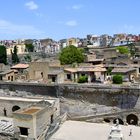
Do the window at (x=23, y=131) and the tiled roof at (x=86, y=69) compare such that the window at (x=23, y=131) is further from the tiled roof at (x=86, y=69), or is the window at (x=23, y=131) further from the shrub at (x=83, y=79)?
the tiled roof at (x=86, y=69)

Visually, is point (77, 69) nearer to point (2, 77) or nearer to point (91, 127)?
point (2, 77)

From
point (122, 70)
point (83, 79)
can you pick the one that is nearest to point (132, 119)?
point (83, 79)

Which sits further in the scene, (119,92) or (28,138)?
(119,92)

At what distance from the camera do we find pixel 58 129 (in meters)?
19.9

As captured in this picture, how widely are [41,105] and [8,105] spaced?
5106 millimetres

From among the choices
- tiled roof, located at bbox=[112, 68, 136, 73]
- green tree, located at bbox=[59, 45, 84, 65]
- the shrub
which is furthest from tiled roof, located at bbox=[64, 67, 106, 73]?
green tree, located at bbox=[59, 45, 84, 65]

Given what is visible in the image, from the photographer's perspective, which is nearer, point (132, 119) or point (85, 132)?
point (85, 132)

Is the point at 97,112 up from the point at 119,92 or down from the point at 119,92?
down

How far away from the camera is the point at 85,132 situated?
19.5 metres

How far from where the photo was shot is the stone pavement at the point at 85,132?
1839 centimetres

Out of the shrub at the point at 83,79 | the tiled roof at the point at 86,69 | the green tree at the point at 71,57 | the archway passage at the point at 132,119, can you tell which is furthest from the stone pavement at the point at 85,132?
the green tree at the point at 71,57

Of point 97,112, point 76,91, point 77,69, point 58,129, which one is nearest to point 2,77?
point 77,69

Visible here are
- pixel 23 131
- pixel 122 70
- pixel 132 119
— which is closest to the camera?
pixel 23 131

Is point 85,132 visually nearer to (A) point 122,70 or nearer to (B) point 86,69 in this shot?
(A) point 122,70
